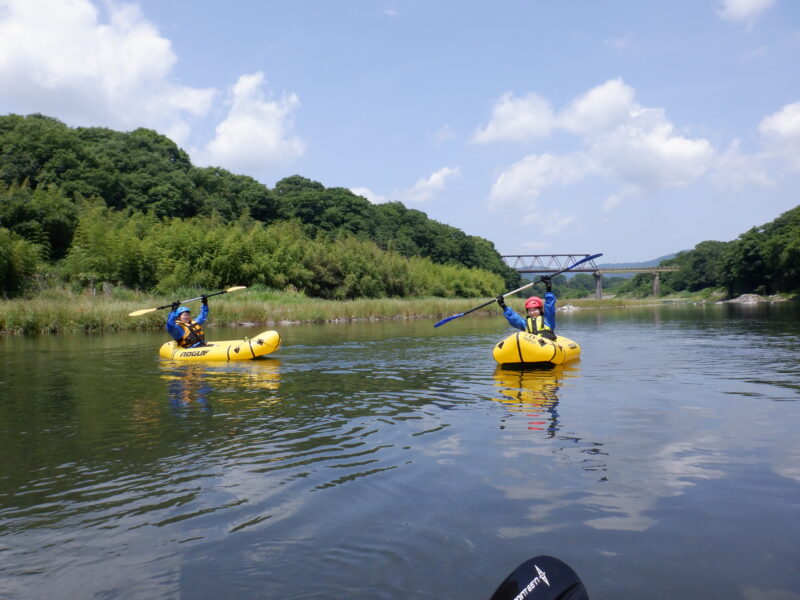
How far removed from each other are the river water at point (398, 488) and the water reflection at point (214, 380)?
0.34ft

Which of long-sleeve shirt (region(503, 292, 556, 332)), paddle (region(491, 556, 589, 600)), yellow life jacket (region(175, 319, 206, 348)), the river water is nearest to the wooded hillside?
yellow life jacket (region(175, 319, 206, 348))

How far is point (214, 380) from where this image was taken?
394 inches

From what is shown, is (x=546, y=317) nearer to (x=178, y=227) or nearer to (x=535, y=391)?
(x=535, y=391)

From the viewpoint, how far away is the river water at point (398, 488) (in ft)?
10.4

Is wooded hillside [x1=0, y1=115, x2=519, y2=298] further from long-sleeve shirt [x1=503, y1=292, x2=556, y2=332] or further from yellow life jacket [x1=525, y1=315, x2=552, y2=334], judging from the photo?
yellow life jacket [x1=525, y1=315, x2=552, y2=334]

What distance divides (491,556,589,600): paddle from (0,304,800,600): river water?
42 cm

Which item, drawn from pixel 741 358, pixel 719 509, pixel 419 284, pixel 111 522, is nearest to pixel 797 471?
pixel 719 509

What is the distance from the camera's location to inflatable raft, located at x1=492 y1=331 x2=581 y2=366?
10.4 meters

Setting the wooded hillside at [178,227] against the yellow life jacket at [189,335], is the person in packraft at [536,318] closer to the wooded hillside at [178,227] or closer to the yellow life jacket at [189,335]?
the yellow life jacket at [189,335]

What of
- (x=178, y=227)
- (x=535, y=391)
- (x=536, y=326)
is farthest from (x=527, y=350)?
(x=178, y=227)

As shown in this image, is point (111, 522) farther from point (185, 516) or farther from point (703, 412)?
point (703, 412)

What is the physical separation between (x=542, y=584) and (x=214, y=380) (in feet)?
27.2

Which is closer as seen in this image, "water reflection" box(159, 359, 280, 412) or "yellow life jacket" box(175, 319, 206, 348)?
"water reflection" box(159, 359, 280, 412)

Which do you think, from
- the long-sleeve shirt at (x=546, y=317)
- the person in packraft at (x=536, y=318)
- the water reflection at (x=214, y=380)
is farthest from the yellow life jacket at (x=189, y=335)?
the long-sleeve shirt at (x=546, y=317)
